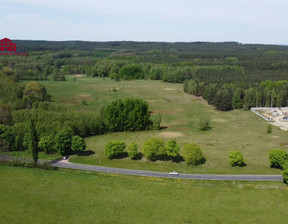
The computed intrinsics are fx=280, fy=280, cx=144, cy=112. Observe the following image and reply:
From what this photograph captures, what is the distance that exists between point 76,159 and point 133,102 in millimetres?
35017

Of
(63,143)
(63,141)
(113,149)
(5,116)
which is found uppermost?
(5,116)

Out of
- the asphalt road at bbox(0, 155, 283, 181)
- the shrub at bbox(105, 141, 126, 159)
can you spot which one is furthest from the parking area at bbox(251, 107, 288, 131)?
the shrub at bbox(105, 141, 126, 159)

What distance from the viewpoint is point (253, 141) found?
91.2m

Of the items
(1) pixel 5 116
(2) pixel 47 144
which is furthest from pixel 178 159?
(1) pixel 5 116

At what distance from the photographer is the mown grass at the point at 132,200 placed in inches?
1981

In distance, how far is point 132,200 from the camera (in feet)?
183

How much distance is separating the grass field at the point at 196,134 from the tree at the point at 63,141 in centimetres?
400

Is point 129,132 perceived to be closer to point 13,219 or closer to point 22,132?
point 22,132

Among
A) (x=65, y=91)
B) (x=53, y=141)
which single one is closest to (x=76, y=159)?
(x=53, y=141)

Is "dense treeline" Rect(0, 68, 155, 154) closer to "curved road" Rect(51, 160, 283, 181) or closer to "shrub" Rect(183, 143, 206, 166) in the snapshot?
"curved road" Rect(51, 160, 283, 181)

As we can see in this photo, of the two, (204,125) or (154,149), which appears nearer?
(154,149)

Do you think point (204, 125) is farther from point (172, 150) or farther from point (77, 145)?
point (77, 145)

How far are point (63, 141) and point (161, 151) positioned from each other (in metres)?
28.0

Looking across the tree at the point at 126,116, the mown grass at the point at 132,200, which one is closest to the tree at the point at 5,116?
the tree at the point at 126,116
